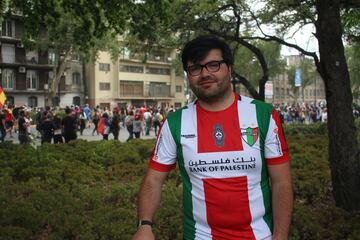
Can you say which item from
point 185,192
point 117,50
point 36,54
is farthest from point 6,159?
point 36,54

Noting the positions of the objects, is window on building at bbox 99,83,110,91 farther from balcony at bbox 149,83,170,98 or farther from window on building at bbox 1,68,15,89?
window on building at bbox 1,68,15,89

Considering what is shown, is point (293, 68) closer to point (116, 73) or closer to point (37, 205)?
point (116, 73)

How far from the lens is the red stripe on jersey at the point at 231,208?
2.31m

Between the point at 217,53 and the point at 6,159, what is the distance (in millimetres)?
8579

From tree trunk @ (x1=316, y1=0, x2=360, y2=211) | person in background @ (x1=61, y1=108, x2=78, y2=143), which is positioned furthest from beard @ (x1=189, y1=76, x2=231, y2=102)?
person in background @ (x1=61, y1=108, x2=78, y2=143)

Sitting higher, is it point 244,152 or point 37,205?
point 244,152

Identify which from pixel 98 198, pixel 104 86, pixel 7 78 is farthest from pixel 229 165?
pixel 104 86

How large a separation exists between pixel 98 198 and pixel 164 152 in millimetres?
3914

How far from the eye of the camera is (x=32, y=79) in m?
55.6

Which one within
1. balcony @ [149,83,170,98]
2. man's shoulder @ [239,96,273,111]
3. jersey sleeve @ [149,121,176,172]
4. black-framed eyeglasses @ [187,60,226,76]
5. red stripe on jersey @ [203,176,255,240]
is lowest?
red stripe on jersey @ [203,176,255,240]

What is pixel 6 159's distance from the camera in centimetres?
1003

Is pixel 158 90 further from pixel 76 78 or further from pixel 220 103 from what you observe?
pixel 220 103

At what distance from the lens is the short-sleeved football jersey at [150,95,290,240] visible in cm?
232

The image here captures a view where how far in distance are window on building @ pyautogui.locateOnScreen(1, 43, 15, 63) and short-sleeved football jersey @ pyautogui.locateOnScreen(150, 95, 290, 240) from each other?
176 feet
